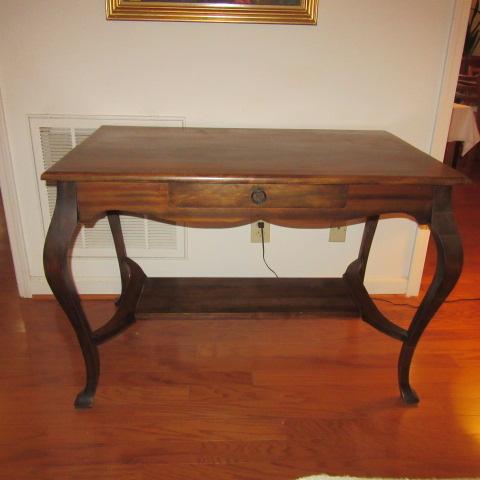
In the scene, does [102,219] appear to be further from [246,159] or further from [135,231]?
[246,159]

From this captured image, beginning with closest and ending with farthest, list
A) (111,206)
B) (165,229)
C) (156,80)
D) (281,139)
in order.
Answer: (111,206)
(281,139)
(156,80)
(165,229)

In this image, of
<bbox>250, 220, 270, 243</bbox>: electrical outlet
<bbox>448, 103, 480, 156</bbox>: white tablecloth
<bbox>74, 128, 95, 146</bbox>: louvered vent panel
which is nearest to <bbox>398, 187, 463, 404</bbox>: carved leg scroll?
<bbox>250, 220, 270, 243</bbox>: electrical outlet

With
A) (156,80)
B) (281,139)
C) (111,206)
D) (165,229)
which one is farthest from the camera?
(165,229)

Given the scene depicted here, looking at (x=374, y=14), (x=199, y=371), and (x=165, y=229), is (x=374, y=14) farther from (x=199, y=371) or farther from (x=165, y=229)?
(x=199, y=371)

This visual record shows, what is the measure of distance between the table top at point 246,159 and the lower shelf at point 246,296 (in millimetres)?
593

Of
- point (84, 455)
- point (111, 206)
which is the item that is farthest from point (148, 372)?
point (111, 206)

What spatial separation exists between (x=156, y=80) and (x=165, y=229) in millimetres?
600

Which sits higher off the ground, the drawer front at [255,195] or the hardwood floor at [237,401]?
the drawer front at [255,195]

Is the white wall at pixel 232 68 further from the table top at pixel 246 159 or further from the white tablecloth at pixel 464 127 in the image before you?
the white tablecloth at pixel 464 127

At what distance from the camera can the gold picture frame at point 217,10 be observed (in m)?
1.54

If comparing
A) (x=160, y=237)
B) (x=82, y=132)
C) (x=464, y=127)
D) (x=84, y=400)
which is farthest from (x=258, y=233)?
(x=464, y=127)

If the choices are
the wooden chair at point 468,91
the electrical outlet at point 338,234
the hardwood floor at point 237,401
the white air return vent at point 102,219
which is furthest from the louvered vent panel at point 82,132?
the wooden chair at point 468,91

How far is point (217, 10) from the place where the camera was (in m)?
1.55

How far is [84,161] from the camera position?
1216mm
